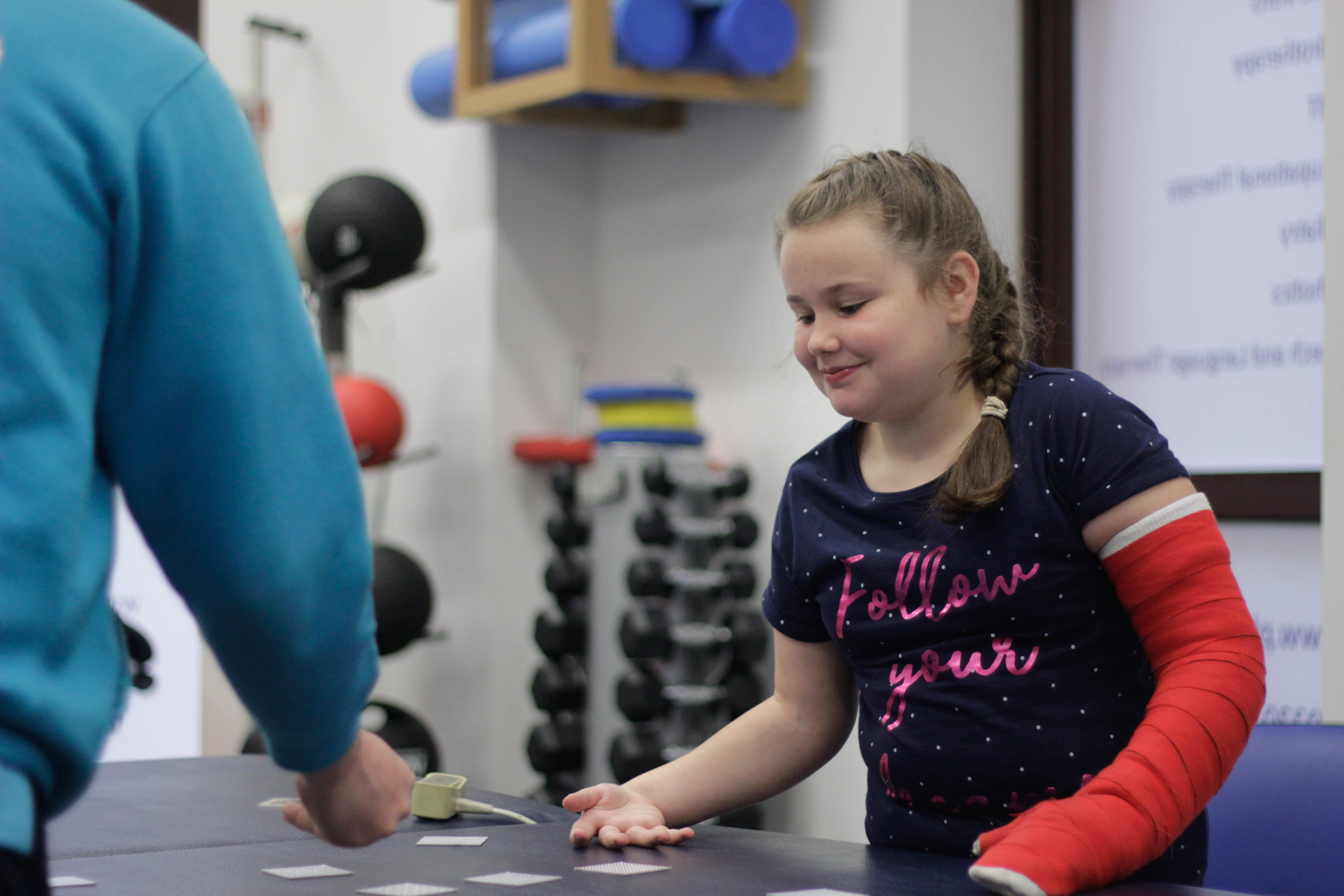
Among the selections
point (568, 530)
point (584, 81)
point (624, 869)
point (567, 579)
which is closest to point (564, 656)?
point (567, 579)

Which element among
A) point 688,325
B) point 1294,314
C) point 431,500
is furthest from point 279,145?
point 1294,314

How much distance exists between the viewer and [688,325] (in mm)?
3400

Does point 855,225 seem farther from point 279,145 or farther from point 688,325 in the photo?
point 279,145

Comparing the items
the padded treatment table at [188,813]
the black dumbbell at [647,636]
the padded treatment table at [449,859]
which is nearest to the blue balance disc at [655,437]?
the black dumbbell at [647,636]

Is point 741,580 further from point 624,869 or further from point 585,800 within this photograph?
point 624,869

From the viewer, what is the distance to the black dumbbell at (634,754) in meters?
2.96

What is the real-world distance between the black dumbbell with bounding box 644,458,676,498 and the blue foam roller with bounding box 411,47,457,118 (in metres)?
1.01

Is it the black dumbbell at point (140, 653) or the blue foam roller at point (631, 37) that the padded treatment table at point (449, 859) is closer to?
the black dumbbell at point (140, 653)

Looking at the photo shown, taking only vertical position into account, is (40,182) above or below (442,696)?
above

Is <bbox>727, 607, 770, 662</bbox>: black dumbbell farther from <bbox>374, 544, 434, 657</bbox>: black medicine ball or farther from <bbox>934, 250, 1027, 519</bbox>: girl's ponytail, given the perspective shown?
<bbox>934, 250, 1027, 519</bbox>: girl's ponytail

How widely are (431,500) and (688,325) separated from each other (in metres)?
0.89

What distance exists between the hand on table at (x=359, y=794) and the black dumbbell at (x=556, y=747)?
253cm

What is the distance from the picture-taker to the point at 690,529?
2.98 m

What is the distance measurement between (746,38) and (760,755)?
191 cm
